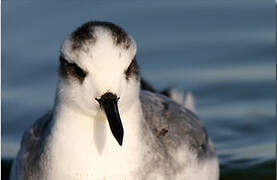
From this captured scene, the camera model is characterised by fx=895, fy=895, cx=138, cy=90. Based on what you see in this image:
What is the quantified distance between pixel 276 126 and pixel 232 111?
82 centimetres

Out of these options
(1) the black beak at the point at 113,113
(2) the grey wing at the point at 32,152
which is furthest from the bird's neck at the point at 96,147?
(1) the black beak at the point at 113,113

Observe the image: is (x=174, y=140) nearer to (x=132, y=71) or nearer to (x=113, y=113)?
(x=132, y=71)

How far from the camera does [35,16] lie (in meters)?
14.7

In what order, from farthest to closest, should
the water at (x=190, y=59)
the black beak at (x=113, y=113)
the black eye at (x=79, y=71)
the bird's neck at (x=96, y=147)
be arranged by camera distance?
the water at (x=190, y=59) < the bird's neck at (x=96, y=147) < the black eye at (x=79, y=71) < the black beak at (x=113, y=113)

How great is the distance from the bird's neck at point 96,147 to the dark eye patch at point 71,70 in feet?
1.35

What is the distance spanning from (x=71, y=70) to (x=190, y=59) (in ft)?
19.6

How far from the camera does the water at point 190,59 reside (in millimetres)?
12297

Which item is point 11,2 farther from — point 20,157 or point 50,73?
point 20,157

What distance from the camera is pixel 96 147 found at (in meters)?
8.59

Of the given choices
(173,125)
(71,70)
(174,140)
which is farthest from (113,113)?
(173,125)

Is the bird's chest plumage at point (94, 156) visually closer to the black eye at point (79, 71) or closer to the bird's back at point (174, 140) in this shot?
the bird's back at point (174, 140)

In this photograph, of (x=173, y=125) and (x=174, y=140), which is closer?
(x=174, y=140)

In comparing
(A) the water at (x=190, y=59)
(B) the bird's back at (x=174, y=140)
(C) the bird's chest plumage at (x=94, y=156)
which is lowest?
(C) the bird's chest plumage at (x=94, y=156)

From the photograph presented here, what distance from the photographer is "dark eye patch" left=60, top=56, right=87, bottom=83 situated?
812 cm
